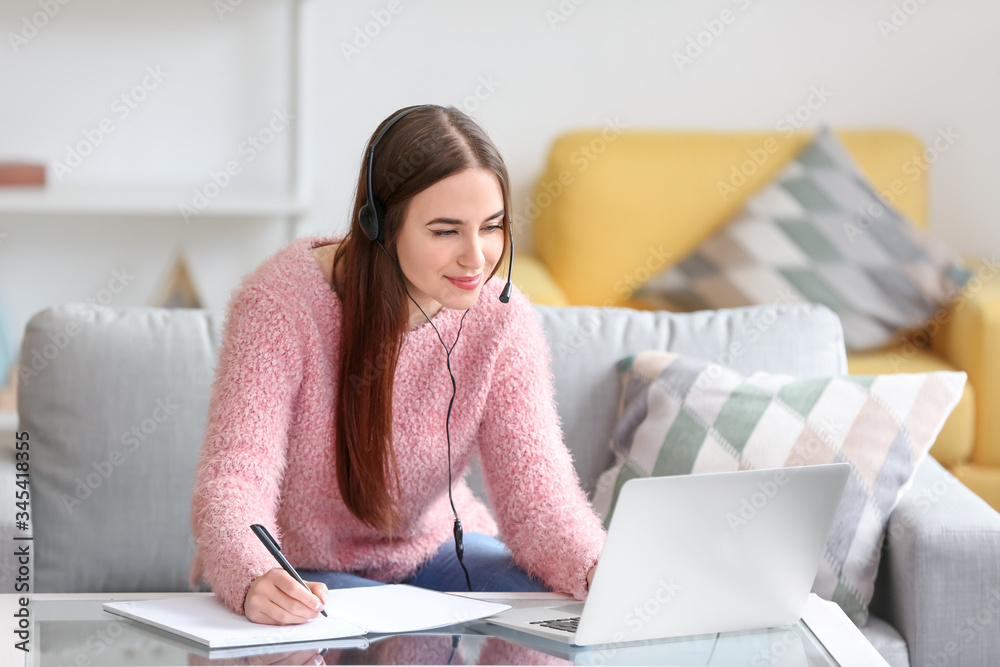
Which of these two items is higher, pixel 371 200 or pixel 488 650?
pixel 371 200

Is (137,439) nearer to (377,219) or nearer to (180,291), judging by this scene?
(377,219)

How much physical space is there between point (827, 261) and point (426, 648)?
5.98ft

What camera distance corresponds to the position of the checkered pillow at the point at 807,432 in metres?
1.37

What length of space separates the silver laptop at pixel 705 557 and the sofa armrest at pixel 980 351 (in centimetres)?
140

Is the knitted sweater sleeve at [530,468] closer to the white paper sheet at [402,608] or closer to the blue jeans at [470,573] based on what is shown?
the blue jeans at [470,573]

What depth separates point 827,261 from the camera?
244 cm

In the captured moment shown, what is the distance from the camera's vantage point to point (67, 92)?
8.73 feet

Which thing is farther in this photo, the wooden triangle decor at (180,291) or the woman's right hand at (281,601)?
the wooden triangle decor at (180,291)

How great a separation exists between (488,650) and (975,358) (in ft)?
5.51

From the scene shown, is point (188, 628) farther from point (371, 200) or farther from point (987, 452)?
point (987, 452)

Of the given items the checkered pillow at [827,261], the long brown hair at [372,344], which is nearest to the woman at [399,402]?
the long brown hair at [372,344]

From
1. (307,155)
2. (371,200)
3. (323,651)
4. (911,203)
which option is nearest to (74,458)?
(371,200)

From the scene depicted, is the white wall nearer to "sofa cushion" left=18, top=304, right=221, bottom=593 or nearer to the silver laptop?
"sofa cushion" left=18, top=304, right=221, bottom=593

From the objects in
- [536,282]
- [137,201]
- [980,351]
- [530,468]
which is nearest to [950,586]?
[530,468]
